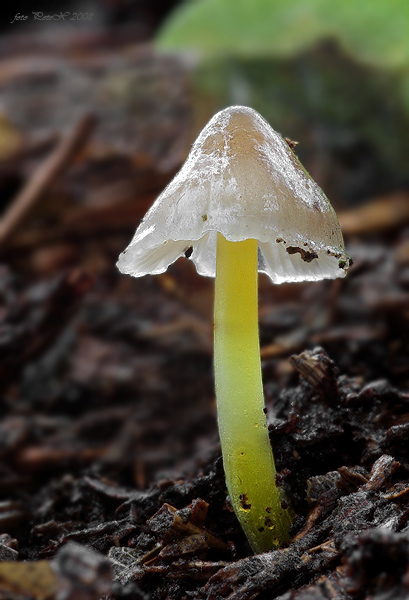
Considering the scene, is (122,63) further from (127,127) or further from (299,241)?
(299,241)

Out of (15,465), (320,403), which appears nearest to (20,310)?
(15,465)

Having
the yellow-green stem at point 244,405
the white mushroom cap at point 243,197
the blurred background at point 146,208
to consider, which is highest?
the blurred background at point 146,208

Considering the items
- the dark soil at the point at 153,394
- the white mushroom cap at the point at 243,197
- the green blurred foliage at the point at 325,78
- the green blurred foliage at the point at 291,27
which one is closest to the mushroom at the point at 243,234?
the white mushroom cap at the point at 243,197

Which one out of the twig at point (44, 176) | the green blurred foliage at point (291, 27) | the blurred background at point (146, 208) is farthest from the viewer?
the green blurred foliage at point (291, 27)

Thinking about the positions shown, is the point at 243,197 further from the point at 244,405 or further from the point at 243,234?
the point at 244,405

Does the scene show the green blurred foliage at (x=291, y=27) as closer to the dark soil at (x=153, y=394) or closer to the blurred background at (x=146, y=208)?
the blurred background at (x=146, y=208)

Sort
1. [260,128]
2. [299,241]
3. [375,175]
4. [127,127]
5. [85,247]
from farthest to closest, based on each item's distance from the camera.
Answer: [127,127] → [375,175] → [85,247] → [260,128] → [299,241]
